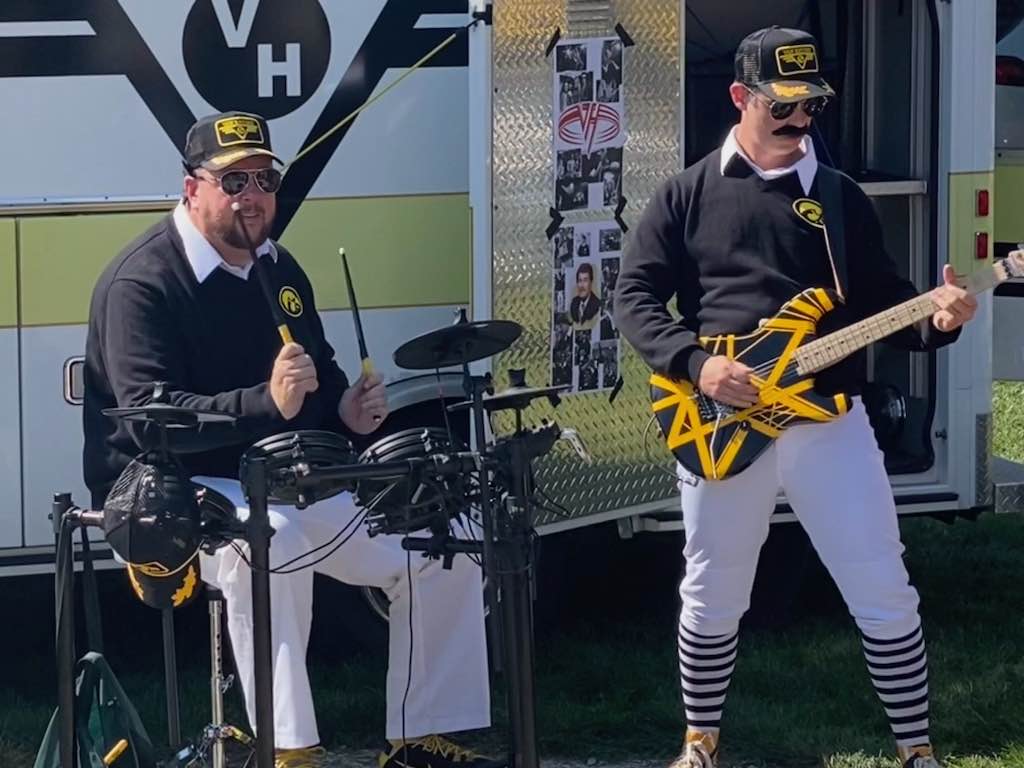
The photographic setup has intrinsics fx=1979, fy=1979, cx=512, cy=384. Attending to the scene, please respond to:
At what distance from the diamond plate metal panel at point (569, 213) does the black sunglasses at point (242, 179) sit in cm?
92

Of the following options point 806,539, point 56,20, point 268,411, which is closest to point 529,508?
point 268,411

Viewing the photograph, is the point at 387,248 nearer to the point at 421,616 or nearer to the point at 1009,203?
the point at 421,616

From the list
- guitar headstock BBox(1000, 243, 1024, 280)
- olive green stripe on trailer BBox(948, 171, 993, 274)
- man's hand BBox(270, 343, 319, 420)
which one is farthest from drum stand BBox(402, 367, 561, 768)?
olive green stripe on trailer BBox(948, 171, 993, 274)

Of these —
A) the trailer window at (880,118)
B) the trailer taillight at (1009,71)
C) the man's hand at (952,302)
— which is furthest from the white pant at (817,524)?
the trailer taillight at (1009,71)

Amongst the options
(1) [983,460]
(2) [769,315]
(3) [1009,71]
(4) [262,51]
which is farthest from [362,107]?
(3) [1009,71]

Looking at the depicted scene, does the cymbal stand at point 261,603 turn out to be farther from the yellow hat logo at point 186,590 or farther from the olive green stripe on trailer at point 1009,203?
the olive green stripe on trailer at point 1009,203

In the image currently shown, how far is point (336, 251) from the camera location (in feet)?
18.4

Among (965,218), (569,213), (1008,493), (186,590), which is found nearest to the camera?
(186,590)

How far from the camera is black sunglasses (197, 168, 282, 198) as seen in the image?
4551mm

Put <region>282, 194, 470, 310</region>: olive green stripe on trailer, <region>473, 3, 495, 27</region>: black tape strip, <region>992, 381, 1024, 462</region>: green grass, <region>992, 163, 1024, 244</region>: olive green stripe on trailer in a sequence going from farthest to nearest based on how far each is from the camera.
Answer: <region>992, 381, 1024, 462</region>: green grass
<region>992, 163, 1024, 244</region>: olive green stripe on trailer
<region>282, 194, 470, 310</region>: olive green stripe on trailer
<region>473, 3, 495, 27</region>: black tape strip

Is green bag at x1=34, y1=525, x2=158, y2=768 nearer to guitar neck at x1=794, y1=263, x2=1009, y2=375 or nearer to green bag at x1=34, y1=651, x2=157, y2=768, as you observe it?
green bag at x1=34, y1=651, x2=157, y2=768

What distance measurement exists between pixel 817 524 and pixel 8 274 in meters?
2.27

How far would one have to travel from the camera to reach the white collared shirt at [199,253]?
464 centimetres

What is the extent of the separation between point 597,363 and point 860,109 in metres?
1.75
